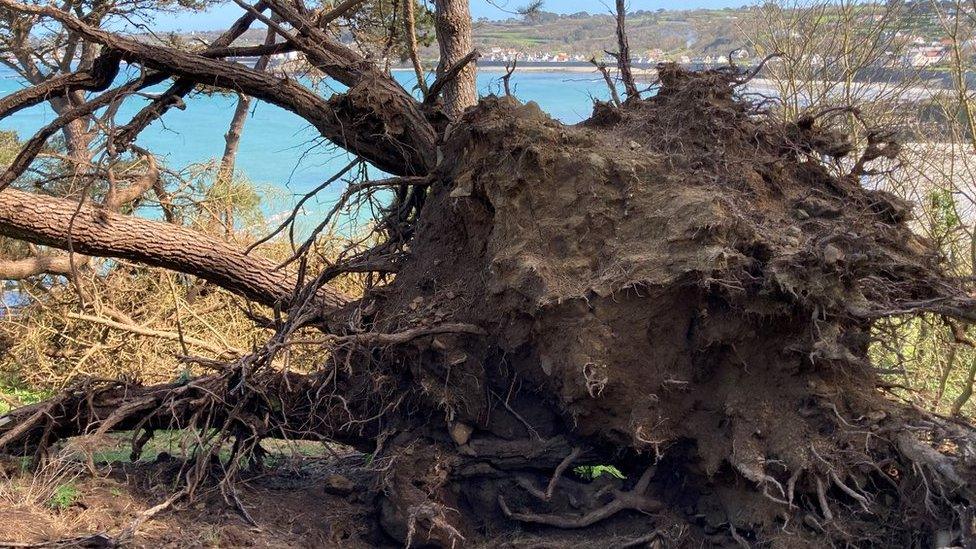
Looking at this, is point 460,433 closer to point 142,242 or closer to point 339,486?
point 339,486

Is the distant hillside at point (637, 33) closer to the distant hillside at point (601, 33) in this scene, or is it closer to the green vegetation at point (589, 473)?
the distant hillside at point (601, 33)

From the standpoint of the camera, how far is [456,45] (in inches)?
313

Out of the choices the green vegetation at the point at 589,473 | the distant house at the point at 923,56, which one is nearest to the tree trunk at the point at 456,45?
the green vegetation at the point at 589,473

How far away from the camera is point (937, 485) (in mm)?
3234

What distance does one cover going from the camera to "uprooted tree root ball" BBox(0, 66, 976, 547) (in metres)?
3.50

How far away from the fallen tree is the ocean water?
0.80 metres

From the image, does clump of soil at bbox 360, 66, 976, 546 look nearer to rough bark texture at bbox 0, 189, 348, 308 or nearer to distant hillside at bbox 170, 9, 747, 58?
rough bark texture at bbox 0, 189, 348, 308

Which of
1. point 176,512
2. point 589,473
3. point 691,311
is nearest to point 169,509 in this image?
point 176,512

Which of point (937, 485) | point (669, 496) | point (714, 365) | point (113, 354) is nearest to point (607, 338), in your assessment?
point (714, 365)

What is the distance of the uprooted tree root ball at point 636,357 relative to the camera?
3.50 metres

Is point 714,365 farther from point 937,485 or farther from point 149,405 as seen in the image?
point 149,405

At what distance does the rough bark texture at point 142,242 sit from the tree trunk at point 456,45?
8.82 ft

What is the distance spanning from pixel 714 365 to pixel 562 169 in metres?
1.25

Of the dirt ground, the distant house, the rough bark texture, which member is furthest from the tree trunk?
the distant house
